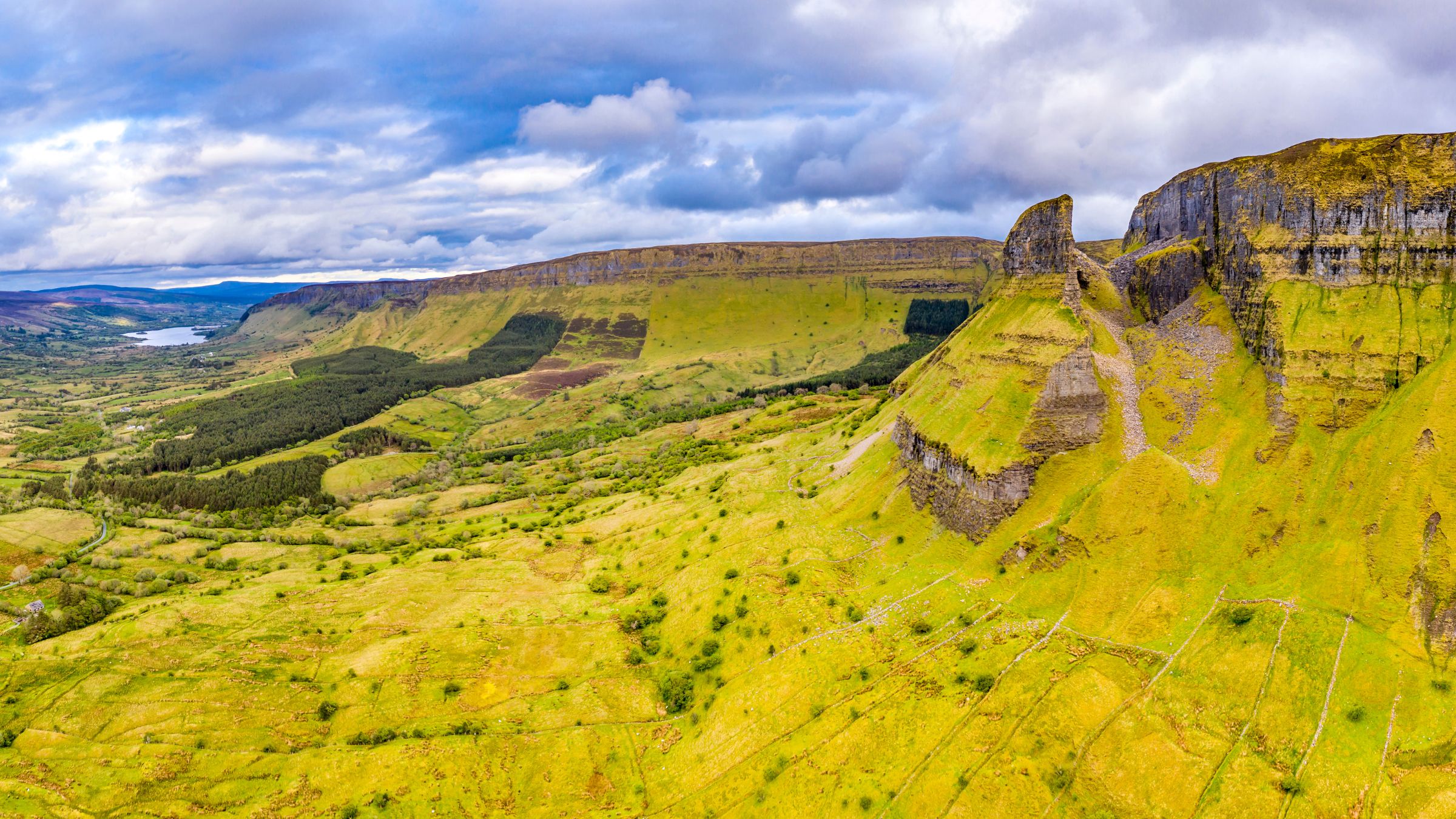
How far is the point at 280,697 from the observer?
87.6 metres

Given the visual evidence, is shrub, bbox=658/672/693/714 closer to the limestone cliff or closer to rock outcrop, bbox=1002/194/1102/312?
the limestone cliff

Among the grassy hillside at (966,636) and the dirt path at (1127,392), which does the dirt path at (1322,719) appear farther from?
the dirt path at (1127,392)

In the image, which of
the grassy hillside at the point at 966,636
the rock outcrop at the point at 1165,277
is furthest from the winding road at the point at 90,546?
the rock outcrop at the point at 1165,277

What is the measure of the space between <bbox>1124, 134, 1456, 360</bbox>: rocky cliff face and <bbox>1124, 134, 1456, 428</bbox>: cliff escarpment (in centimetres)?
11

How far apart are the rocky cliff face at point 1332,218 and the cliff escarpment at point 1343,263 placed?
11cm

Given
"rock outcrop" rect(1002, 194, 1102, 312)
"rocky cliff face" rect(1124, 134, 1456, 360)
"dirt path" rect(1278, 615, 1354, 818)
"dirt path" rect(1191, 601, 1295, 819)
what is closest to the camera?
"dirt path" rect(1278, 615, 1354, 818)

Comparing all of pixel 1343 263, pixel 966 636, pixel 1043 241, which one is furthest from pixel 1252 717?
pixel 1043 241

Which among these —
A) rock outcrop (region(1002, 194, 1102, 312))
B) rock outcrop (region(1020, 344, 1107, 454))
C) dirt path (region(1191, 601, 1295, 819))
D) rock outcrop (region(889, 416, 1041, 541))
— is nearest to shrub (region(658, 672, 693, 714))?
rock outcrop (region(889, 416, 1041, 541))

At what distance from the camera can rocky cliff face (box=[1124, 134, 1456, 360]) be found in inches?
2879

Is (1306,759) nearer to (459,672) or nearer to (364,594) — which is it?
(459,672)

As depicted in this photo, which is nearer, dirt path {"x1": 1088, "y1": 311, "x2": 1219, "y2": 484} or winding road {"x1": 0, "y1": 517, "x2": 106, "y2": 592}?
dirt path {"x1": 1088, "y1": 311, "x2": 1219, "y2": 484}

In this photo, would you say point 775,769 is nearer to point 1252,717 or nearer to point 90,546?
point 1252,717

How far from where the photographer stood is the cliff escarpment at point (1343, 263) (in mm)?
70750

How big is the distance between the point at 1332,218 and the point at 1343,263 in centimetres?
552
